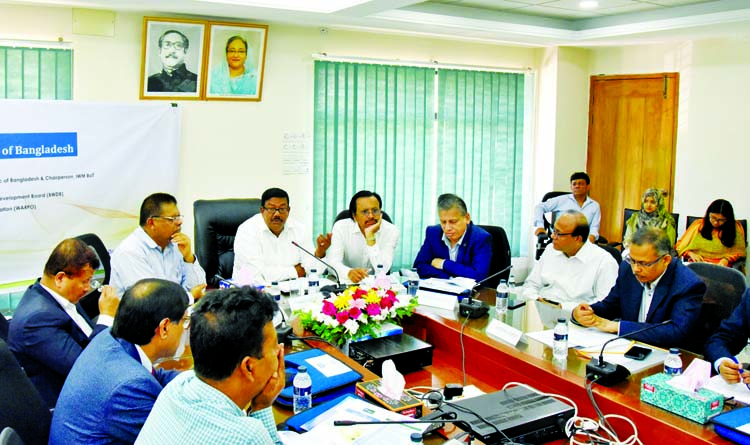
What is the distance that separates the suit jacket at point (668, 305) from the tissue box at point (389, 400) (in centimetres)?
107

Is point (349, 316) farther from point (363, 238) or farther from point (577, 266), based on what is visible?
point (363, 238)

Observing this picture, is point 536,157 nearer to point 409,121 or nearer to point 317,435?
point 409,121

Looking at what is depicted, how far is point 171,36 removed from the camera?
4.49 metres

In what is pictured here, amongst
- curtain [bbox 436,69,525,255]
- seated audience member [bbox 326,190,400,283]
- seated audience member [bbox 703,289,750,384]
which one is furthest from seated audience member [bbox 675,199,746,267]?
seated audience member [bbox 703,289,750,384]

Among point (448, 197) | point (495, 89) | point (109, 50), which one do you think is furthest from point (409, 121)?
point (109, 50)

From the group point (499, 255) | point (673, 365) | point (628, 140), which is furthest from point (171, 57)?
point (628, 140)

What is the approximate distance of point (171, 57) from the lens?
455cm

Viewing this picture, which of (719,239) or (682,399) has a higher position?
Answer: (719,239)

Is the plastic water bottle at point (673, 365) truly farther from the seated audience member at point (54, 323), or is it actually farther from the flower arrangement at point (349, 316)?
the seated audience member at point (54, 323)

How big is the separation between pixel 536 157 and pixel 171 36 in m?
3.66

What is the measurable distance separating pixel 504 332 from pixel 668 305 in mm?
692

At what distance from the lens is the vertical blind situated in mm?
5348

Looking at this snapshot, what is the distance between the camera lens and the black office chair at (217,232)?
155 inches

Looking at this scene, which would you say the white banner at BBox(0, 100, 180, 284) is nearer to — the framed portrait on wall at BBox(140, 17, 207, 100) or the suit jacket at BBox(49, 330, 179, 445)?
the framed portrait on wall at BBox(140, 17, 207, 100)
